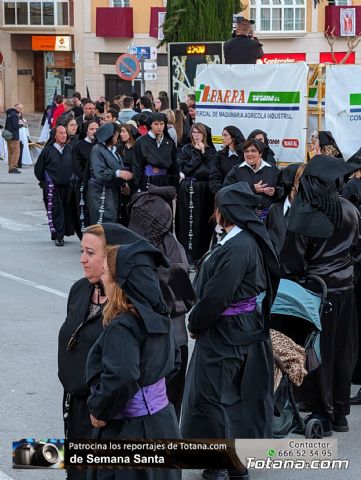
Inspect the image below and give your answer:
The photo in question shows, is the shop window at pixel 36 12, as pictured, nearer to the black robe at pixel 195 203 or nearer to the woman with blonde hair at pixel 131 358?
the black robe at pixel 195 203

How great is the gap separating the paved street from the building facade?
30911mm

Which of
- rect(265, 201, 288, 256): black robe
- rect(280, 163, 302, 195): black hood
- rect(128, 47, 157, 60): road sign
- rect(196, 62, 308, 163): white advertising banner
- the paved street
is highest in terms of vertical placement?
rect(128, 47, 157, 60): road sign

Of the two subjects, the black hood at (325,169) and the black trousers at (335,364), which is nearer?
the black hood at (325,169)

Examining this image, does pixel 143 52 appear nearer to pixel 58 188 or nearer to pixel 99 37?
pixel 58 188

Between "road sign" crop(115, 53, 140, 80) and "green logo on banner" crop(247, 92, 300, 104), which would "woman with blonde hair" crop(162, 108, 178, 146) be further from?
"road sign" crop(115, 53, 140, 80)

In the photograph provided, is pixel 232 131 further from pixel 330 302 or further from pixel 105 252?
pixel 105 252

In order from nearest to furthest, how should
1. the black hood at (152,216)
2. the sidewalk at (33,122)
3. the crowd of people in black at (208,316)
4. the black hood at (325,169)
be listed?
1. the crowd of people in black at (208,316)
2. the black hood at (152,216)
3. the black hood at (325,169)
4. the sidewalk at (33,122)

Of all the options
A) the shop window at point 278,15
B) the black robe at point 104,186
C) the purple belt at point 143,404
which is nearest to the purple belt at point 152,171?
the black robe at point 104,186

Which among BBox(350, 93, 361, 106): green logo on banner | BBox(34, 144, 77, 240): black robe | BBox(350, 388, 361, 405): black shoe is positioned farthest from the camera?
BBox(34, 144, 77, 240): black robe

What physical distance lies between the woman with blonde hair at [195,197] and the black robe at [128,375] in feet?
30.0

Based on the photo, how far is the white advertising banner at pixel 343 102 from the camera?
13.9 meters

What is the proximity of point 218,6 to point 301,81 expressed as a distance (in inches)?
439

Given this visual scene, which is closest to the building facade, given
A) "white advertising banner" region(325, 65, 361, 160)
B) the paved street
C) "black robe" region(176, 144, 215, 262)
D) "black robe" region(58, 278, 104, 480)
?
the paved street

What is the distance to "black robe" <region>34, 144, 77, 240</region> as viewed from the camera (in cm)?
1675
